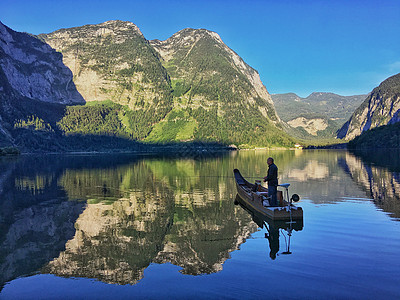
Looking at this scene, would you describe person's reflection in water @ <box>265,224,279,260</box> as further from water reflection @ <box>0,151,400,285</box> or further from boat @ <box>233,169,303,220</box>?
boat @ <box>233,169,303,220</box>

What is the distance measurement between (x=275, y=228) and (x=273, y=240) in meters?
3.80

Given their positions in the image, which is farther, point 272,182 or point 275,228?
point 272,182

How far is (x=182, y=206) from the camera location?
39.0m

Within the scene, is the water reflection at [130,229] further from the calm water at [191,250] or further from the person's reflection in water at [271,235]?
the person's reflection in water at [271,235]

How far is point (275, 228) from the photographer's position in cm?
2889

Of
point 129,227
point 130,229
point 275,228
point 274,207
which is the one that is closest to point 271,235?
point 275,228

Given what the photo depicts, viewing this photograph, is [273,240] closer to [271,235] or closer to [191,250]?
[271,235]

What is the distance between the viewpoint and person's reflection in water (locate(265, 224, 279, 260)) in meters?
22.0

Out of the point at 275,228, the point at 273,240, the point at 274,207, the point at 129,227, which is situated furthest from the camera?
the point at 274,207

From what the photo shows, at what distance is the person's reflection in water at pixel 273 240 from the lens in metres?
22.0

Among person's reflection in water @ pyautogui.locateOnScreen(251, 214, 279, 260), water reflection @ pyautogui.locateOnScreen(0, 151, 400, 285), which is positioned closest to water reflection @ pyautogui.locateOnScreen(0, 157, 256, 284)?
water reflection @ pyautogui.locateOnScreen(0, 151, 400, 285)

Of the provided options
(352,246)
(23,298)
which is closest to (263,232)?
(352,246)

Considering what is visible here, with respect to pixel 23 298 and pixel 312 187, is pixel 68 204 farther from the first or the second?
pixel 312 187

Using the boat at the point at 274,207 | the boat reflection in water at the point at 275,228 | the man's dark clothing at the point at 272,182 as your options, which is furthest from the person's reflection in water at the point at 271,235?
the man's dark clothing at the point at 272,182
